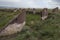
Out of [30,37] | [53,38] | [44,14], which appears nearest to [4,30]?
[30,37]

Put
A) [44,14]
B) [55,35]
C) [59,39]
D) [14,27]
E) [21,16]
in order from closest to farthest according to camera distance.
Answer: [59,39] < [55,35] < [14,27] < [21,16] < [44,14]

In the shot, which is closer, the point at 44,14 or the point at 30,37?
the point at 30,37

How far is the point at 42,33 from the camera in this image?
41.3ft

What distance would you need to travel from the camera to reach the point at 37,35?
482 inches

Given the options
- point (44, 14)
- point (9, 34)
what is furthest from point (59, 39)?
point (44, 14)

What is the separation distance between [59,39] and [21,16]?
480cm

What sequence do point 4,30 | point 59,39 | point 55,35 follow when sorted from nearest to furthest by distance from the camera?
1. point 59,39
2. point 55,35
3. point 4,30

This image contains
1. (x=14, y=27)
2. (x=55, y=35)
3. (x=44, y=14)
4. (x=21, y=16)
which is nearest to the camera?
(x=55, y=35)

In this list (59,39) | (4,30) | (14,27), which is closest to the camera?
(59,39)

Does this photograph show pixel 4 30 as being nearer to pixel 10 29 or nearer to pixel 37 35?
pixel 10 29

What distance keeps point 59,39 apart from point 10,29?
404cm

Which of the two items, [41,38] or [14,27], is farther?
[14,27]

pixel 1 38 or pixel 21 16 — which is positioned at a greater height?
pixel 21 16

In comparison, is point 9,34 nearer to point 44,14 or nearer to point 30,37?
point 30,37
